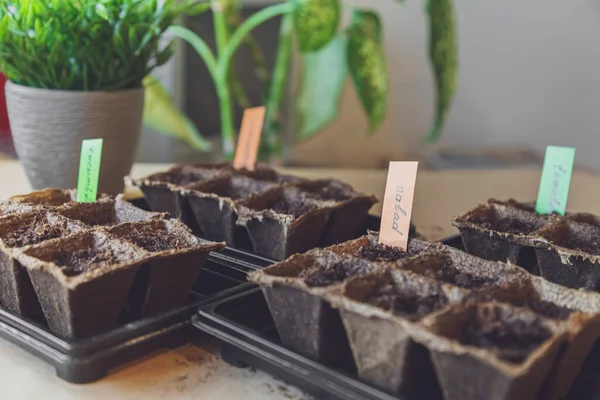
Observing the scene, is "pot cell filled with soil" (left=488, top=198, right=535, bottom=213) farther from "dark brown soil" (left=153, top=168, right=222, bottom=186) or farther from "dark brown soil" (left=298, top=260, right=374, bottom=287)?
"dark brown soil" (left=153, top=168, right=222, bottom=186)

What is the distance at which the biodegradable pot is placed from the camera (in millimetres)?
1443

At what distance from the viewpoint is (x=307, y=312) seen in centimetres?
88

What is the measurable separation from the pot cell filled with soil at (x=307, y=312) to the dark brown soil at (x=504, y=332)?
0.17 metres

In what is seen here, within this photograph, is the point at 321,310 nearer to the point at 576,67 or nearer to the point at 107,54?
the point at 107,54

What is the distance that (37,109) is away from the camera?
1446mm

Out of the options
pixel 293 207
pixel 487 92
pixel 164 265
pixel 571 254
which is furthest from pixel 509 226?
pixel 487 92

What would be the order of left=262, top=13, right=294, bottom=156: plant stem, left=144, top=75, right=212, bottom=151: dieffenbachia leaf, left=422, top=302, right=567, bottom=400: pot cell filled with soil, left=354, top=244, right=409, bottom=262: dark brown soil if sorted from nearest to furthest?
left=422, top=302, right=567, bottom=400: pot cell filled with soil
left=354, top=244, right=409, bottom=262: dark brown soil
left=144, top=75, right=212, bottom=151: dieffenbachia leaf
left=262, top=13, right=294, bottom=156: plant stem

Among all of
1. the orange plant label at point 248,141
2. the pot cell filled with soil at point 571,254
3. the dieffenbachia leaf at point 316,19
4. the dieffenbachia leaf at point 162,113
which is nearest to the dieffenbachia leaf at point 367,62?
the dieffenbachia leaf at point 316,19

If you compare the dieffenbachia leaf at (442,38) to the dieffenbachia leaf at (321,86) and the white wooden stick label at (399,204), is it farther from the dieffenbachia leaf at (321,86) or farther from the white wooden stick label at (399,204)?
the white wooden stick label at (399,204)

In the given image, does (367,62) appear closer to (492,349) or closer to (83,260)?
(83,260)

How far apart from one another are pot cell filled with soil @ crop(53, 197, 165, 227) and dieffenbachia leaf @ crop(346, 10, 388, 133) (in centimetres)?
120

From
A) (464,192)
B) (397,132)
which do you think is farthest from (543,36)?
(464,192)

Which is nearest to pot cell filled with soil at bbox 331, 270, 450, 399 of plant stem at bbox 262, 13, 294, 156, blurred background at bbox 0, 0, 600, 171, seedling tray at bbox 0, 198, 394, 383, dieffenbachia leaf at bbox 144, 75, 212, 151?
seedling tray at bbox 0, 198, 394, 383

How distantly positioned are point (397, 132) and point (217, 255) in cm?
252
